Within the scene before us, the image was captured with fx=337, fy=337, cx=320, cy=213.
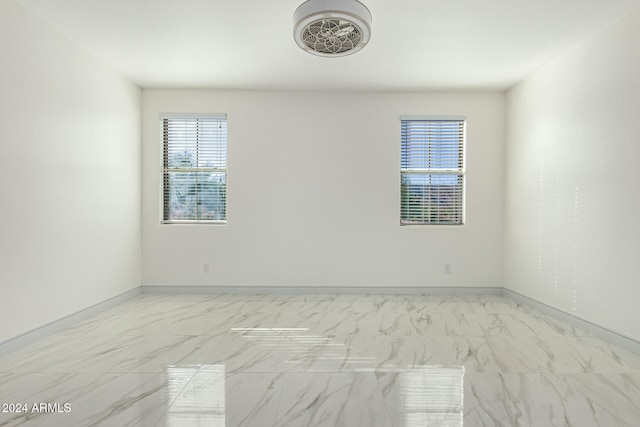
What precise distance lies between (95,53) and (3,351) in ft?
9.81

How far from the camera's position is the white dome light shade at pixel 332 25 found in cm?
249

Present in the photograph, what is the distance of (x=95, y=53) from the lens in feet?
12.0

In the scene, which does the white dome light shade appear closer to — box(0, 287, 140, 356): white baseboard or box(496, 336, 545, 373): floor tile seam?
box(496, 336, 545, 373): floor tile seam

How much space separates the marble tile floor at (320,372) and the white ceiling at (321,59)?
2801 millimetres

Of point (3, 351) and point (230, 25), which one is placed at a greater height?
point (230, 25)

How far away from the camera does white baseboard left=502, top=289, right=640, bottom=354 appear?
2.78m

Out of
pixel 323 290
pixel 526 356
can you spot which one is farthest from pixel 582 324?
pixel 323 290

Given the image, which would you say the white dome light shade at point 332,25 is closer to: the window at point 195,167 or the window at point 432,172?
the window at point 432,172

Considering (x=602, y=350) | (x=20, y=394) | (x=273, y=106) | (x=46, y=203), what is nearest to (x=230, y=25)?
(x=273, y=106)

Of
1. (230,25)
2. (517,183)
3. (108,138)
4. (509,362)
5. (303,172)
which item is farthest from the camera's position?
(303,172)

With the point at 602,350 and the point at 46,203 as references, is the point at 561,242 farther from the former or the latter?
the point at 46,203

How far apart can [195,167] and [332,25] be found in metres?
2.92

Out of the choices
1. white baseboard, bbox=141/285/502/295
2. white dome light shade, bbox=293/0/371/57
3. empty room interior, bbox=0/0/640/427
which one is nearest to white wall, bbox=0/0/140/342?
empty room interior, bbox=0/0/640/427

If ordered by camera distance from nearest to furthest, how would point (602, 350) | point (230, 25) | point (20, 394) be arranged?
1. point (20, 394)
2. point (602, 350)
3. point (230, 25)
